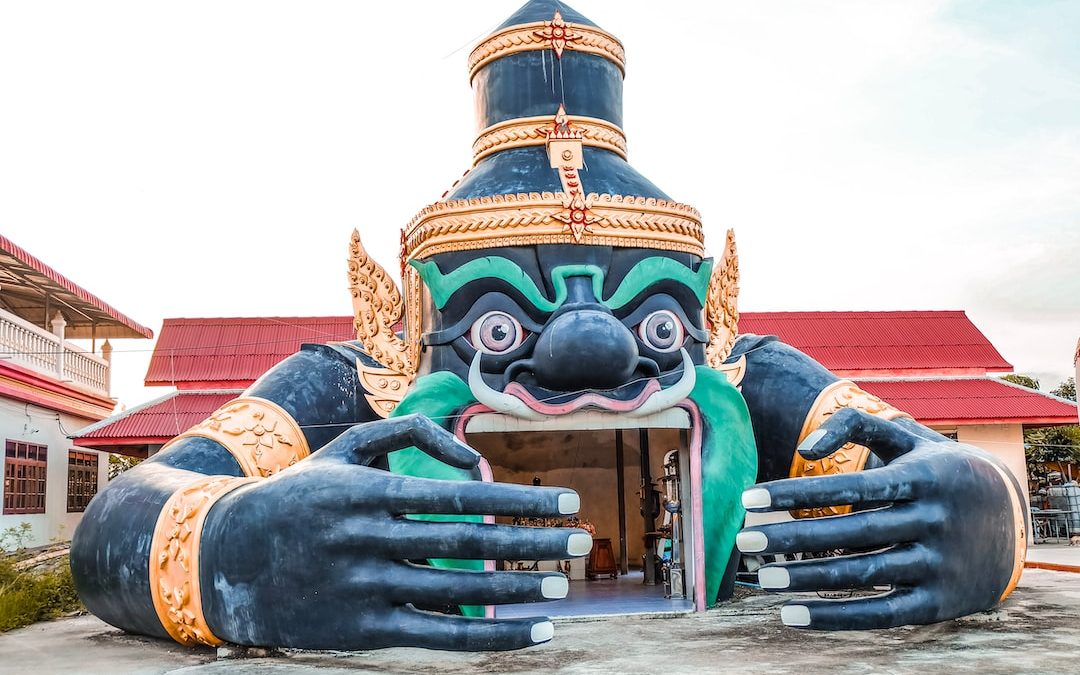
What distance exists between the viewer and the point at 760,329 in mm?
17125

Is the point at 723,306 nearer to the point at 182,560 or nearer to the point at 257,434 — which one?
the point at 257,434

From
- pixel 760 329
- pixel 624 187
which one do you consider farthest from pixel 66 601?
pixel 760 329

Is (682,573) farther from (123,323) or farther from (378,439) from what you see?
(123,323)

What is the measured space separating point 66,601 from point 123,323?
33.6 ft

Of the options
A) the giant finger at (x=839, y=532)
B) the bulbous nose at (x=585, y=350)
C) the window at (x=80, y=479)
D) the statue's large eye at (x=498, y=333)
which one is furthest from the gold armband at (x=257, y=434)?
the window at (x=80, y=479)

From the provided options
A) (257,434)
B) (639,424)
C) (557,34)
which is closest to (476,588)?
(639,424)

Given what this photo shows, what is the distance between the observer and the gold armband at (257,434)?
707cm

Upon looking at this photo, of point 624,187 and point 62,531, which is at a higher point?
point 624,187

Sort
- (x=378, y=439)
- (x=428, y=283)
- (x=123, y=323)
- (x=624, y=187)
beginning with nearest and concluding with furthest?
(x=378, y=439), (x=428, y=283), (x=624, y=187), (x=123, y=323)

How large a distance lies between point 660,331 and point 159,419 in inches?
371

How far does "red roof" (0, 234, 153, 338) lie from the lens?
1433 centimetres

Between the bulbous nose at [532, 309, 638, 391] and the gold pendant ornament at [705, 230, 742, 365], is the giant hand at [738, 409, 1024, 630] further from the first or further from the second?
the gold pendant ornament at [705, 230, 742, 365]

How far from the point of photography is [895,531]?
5223 mm

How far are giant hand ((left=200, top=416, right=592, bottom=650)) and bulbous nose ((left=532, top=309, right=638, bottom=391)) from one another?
208cm
